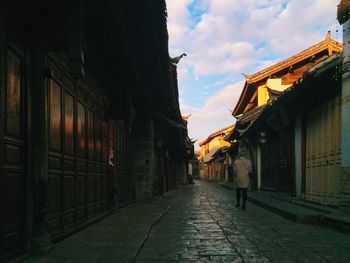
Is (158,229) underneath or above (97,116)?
underneath

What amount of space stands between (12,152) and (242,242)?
136 inches

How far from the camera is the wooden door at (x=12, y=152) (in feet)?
13.5

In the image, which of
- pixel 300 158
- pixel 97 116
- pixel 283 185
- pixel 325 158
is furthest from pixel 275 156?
pixel 97 116

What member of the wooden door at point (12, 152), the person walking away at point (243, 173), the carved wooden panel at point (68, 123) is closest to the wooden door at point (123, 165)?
the person walking away at point (243, 173)

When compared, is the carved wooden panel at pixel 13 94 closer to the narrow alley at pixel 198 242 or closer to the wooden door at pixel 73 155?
the wooden door at pixel 73 155

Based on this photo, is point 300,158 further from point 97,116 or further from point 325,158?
point 97,116

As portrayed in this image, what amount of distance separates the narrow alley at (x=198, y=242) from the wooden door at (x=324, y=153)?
6.23 feet

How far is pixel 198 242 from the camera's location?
6367mm

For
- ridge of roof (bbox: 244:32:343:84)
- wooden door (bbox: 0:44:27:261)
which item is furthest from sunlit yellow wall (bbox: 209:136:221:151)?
wooden door (bbox: 0:44:27:261)

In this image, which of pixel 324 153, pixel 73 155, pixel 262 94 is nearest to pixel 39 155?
pixel 73 155

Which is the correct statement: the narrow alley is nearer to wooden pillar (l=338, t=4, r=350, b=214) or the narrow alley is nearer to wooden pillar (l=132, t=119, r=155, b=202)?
wooden pillar (l=338, t=4, r=350, b=214)

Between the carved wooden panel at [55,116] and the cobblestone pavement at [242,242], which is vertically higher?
the carved wooden panel at [55,116]

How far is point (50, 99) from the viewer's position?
5.56 metres

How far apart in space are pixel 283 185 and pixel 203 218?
7352 mm
